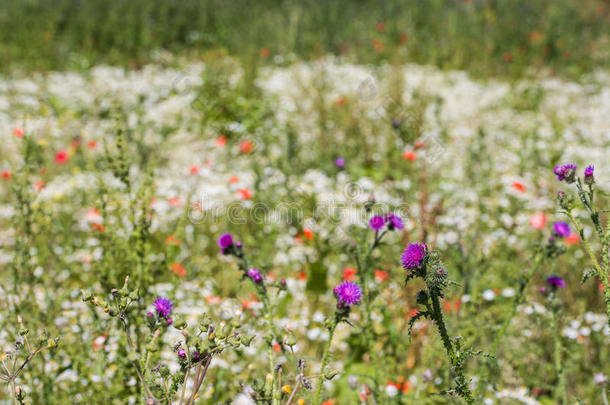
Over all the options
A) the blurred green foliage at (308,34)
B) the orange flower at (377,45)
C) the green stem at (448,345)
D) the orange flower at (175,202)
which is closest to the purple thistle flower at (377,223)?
the green stem at (448,345)

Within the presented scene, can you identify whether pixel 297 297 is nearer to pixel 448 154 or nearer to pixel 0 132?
pixel 448 154

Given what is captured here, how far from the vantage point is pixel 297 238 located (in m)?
3.20

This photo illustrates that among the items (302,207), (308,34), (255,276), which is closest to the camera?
(255,276)

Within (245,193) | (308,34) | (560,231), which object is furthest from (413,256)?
(308,34)

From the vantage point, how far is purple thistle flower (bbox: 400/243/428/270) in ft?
3.66

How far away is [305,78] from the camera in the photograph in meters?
6.04

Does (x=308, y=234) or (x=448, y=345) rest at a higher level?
(x=308, y=234)

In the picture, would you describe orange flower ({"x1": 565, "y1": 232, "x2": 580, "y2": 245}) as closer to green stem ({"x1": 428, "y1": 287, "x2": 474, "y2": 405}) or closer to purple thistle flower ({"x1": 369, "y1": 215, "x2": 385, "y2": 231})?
purple thistle flower ({"x1": 369, "y1": 215, "x2": 385, "y2": 231})

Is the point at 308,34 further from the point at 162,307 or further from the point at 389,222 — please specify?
the point at 162,307

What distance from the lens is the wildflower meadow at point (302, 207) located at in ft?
5.69

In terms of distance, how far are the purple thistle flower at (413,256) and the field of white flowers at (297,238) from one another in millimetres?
29

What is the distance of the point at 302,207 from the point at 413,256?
7.24ft

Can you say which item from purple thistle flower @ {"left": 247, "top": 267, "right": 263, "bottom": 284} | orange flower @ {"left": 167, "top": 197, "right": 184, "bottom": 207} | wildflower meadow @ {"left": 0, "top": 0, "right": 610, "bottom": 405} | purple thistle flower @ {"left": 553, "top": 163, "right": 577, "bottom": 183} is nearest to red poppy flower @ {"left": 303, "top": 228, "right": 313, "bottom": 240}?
wildflower meadow @ {"left": 0, "top": 0, "right": 610, "bottom": 405}

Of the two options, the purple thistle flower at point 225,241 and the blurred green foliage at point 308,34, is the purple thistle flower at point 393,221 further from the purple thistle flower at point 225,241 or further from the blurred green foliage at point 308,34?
the blurred green foliage at point 308,34
